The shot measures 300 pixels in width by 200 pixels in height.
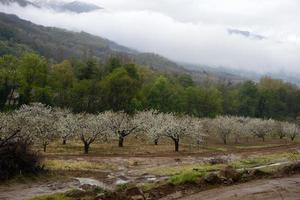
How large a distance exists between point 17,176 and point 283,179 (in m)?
14.1

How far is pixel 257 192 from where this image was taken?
18.9 m

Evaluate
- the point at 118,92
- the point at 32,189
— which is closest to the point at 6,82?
the point at 118,92

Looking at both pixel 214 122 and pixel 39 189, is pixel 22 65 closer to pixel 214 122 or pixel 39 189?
pixel 214 122

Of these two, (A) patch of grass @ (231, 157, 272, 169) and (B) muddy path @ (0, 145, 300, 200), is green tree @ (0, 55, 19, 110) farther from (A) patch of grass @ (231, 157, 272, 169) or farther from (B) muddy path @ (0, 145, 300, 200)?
(A) patch of grass @ (231, 157, 272, 169)

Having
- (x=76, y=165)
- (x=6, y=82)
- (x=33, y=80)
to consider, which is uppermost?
(x=33, y=80)

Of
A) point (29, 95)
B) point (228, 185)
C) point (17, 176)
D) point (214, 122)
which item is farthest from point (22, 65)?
point (228, 185)

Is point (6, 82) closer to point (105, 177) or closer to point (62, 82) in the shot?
point (62, 82)

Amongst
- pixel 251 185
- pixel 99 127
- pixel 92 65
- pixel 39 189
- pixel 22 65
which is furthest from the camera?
pixel 92 65

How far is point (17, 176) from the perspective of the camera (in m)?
23.6

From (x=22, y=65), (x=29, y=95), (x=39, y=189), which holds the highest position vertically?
(x=22, y=65)

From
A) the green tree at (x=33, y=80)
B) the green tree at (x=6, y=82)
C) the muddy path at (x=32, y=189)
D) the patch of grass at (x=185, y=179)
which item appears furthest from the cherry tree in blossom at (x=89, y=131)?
the green tree at (x=6, y=82)

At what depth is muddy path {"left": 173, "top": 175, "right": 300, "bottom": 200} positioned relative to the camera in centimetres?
1817

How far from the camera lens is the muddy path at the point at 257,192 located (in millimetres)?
18172

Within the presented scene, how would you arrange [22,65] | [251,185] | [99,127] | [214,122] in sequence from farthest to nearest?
1. [22,65]
2. [214,122]
3. [99,127]
4. [251,185]
